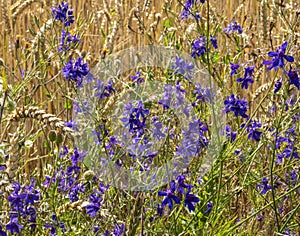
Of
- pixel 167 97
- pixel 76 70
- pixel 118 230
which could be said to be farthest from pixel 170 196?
pixel 76 70

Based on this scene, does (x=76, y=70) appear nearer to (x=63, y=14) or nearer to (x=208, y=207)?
(x=63, y=14)

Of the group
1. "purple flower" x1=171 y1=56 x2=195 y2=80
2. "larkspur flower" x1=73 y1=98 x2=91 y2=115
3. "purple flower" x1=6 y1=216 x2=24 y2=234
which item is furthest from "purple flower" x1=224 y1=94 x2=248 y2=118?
"purple flower" x1=6 y1=216 x2=24 y2=234

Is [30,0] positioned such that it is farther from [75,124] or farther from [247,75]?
[247,75]

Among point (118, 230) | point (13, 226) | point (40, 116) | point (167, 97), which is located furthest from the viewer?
point (167, 97)

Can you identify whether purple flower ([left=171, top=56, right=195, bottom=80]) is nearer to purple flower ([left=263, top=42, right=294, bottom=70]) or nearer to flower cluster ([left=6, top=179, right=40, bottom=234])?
purple flower ([left=263, top=42, right=294, bottom=70])

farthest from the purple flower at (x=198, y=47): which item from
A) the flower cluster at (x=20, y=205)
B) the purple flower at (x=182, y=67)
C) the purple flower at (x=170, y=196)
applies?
the flower cluster at (x=20, y=205)

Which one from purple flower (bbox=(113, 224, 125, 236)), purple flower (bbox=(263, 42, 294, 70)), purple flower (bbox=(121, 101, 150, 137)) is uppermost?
purple flower (bbox=(263, 42, 294, 70))

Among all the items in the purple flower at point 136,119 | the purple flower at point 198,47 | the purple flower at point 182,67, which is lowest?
the purple flower at point 136,119

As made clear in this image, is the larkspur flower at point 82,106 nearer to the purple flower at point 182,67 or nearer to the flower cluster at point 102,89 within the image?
the flower cluster at point 102,89
